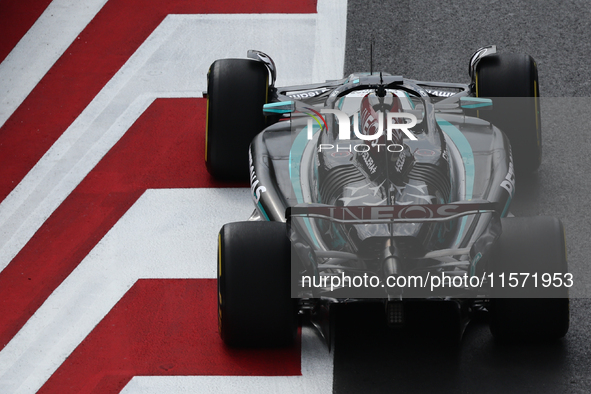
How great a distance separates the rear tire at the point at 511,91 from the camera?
5348 millimetres

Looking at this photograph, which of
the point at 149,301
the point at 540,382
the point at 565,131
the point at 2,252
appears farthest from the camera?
the point at 565,131

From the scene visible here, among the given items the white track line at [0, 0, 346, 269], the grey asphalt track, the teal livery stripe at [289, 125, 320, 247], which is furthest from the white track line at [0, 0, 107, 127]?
the teal livery stripe at [289, 125, 320, 247]

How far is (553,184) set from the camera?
5598 millimetres

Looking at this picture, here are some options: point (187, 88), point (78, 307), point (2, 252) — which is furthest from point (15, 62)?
point (78, 307)

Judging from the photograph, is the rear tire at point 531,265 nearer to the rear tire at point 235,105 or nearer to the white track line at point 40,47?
the rear tire at point 235,105

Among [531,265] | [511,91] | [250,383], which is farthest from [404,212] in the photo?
[511,91]

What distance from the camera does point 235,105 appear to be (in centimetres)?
549

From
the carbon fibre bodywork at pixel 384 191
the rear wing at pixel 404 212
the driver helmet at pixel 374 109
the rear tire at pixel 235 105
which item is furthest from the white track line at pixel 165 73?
the rear wing at pixel 404 212

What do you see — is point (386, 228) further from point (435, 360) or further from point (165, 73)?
point (165, 73)

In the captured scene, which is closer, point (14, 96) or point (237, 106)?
point (237, 106)

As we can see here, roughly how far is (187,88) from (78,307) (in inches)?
89.2

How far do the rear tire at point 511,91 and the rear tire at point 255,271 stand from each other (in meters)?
1.90

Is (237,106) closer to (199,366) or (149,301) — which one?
(149,301)

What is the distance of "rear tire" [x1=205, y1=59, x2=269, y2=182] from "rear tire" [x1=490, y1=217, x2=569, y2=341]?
1992 mm
